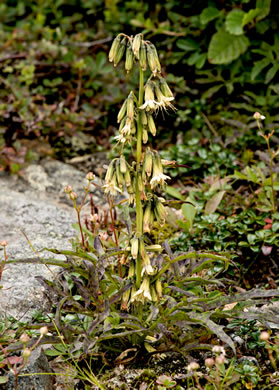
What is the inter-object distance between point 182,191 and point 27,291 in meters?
1.73

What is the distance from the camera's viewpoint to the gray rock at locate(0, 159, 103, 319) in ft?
9.89

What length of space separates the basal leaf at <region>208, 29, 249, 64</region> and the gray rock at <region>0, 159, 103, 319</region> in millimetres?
1752

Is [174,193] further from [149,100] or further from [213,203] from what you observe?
[149,100]

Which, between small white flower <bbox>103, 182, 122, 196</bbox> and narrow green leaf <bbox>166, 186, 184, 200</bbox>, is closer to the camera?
small white flower <bbox>103, 182, 122, 196</bbox>

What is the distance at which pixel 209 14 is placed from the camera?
16.7ft

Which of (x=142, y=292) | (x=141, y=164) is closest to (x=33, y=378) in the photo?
(x=142, y=292)

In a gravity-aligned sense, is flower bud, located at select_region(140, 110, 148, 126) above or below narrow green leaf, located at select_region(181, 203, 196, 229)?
above

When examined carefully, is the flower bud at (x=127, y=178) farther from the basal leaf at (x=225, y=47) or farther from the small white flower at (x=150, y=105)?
the basal leaf at (x=225, y=47)

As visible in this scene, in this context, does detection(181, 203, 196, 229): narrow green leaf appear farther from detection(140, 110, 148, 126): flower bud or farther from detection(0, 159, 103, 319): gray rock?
detection(140, 110, 148, 126): flower bud

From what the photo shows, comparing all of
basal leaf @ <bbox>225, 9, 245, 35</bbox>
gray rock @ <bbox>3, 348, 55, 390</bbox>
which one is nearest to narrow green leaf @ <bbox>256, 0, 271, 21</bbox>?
basal leaf @ <bbox>225, 9, 245, 35</bbox>

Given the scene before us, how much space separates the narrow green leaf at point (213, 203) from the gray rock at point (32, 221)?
99 centimetres

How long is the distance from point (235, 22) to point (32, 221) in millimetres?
2688

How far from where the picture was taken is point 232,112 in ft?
16.9

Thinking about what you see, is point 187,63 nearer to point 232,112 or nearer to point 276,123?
point 232,112
